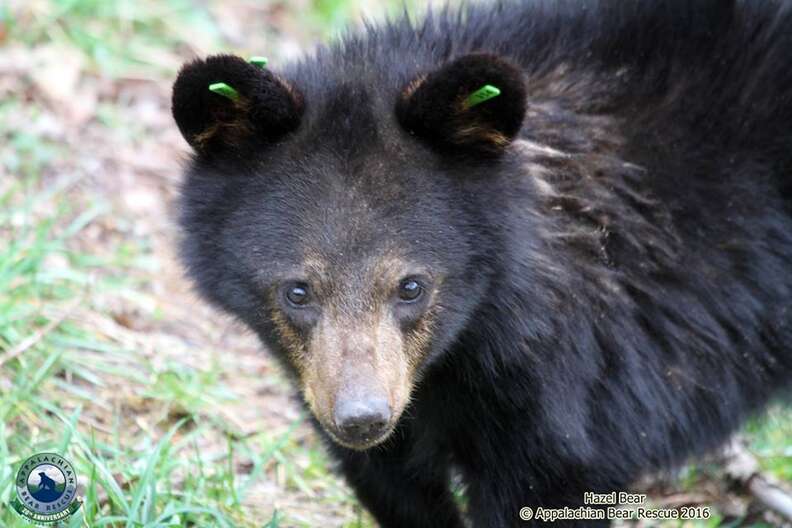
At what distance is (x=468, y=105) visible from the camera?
517 centimetres

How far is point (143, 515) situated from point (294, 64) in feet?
7.25

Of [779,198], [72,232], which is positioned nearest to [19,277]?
[72,232]

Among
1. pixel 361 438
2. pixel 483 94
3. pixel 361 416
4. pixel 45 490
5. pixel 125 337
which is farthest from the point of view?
pixel 125 337

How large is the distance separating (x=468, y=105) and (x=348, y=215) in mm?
665

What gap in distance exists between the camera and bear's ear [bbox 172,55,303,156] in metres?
5.11

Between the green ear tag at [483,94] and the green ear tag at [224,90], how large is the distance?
0.96m

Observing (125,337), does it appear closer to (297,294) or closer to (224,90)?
(297,294)

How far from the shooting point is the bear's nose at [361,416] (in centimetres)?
480

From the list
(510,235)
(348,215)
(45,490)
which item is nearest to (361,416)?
(348,215)

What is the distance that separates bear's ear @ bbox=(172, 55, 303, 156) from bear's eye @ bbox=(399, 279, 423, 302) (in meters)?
0.83

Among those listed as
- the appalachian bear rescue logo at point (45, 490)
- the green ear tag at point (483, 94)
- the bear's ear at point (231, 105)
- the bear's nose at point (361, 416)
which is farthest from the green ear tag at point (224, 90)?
the appalachian bear rescue logo at point (45, 490)

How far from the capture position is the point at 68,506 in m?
5.81

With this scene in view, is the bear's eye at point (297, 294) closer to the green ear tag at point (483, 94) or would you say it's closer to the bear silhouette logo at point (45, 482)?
the green ear tag at point (483, 94)

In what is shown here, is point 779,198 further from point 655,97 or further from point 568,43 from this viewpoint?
point 568,43
